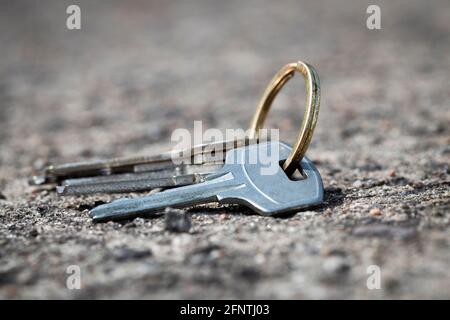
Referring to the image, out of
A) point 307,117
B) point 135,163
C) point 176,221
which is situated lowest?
point 176,221

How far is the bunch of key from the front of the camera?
213 centimetres

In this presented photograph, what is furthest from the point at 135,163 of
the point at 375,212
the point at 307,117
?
the point at 375,212

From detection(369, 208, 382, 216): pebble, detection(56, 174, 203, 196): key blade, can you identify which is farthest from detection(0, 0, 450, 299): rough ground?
detection(56, 174, 203, 196): key blade

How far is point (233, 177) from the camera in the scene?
2209mm

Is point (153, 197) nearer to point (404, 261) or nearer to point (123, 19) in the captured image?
point (404, 261)

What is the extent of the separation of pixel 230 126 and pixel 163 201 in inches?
79.7

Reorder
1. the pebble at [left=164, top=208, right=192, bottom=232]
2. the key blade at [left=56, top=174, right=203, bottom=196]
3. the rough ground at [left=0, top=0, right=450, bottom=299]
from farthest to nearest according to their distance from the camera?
the key blade at [left=56, top=174, right=203, bottom=196] → the pebble at [left=164, top=208, right=192, bottom=232] → the rough ground at [left=0, top=0, right=450, bottom=299]

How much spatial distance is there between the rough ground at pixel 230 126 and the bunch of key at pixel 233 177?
0.26 ft

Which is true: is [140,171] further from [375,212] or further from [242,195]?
[375,212]

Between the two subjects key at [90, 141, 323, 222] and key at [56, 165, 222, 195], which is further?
key at [56, 165, 222, 195]

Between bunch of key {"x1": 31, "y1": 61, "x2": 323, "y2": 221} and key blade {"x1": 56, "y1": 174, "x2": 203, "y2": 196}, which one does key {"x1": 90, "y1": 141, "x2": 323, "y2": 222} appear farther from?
key blade {"x1": 56, "y1": 174, "x2": 203, "y2": 196}

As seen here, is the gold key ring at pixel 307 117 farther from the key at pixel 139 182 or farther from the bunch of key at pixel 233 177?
the key at pixel 139 182
